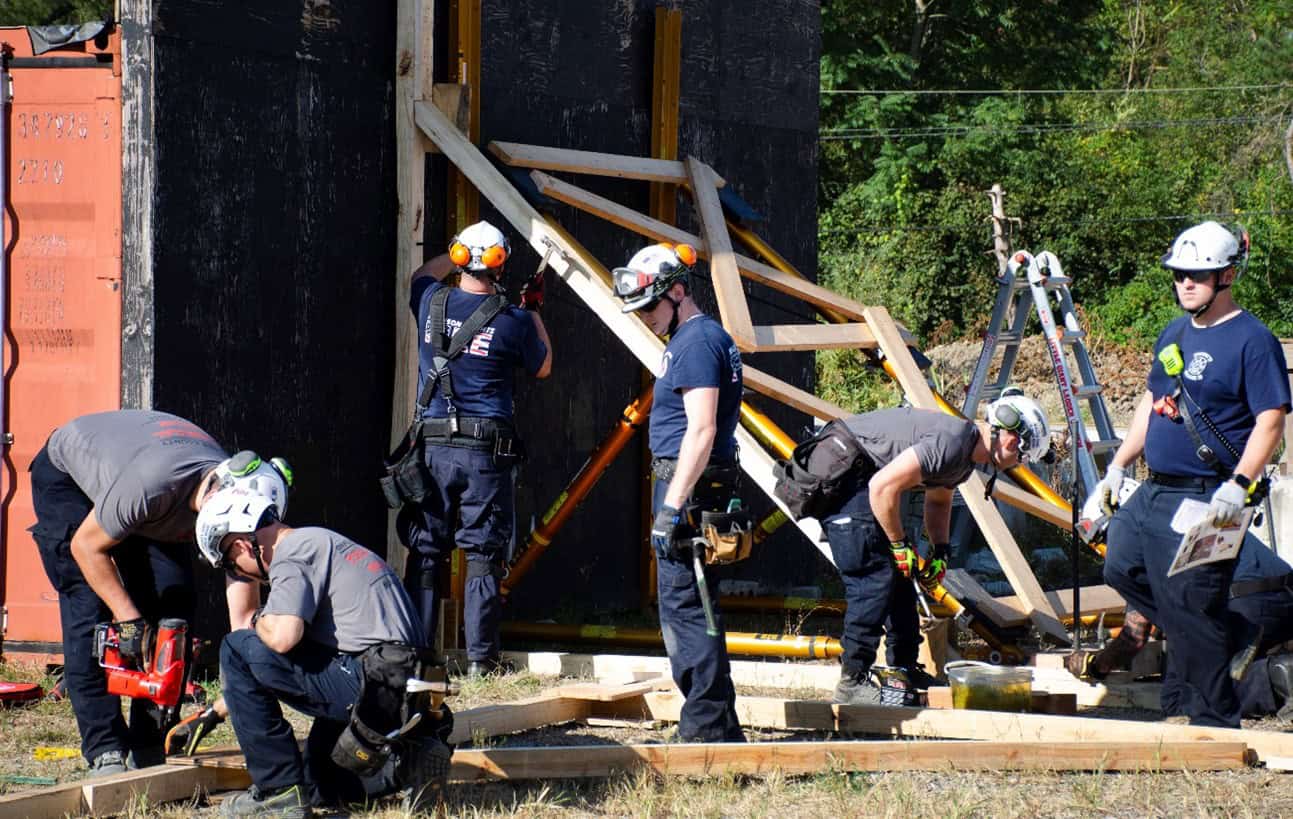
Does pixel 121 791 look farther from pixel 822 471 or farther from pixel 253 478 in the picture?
pixel 822 471

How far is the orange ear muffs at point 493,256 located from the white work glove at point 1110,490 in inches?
120

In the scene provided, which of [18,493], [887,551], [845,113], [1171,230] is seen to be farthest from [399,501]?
[1171,230]

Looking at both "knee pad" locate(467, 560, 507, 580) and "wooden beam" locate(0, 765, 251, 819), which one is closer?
"wooden beam" locate(0, 765, 251, 819)

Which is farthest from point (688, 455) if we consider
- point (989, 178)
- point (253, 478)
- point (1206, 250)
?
point (989, 178)

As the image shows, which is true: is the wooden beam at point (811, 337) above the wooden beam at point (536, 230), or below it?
below

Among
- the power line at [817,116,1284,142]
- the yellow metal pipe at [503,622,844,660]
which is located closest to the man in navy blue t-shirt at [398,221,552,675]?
the yellow metal pipe at [503,622,844,660]

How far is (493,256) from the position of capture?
8094mm

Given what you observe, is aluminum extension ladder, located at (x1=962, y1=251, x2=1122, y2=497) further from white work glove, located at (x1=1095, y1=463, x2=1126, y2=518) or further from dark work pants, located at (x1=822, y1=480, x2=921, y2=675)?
dark work pants, located at (x1=822, y1=480, x2=921, y2=675)

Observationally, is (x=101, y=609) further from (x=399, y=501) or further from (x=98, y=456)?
(x=399, y=501)

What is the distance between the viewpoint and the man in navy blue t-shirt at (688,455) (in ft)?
20.1

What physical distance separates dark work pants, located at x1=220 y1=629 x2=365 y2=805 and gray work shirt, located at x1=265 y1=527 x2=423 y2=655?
8 cm

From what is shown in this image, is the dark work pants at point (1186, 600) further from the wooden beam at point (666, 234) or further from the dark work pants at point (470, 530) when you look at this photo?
the wooden beam at point (666, 234)

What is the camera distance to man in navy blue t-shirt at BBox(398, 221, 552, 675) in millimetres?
8062

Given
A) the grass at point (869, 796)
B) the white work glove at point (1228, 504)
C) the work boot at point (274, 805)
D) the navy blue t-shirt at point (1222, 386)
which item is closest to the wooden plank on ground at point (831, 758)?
the grass at point (869, 796)
